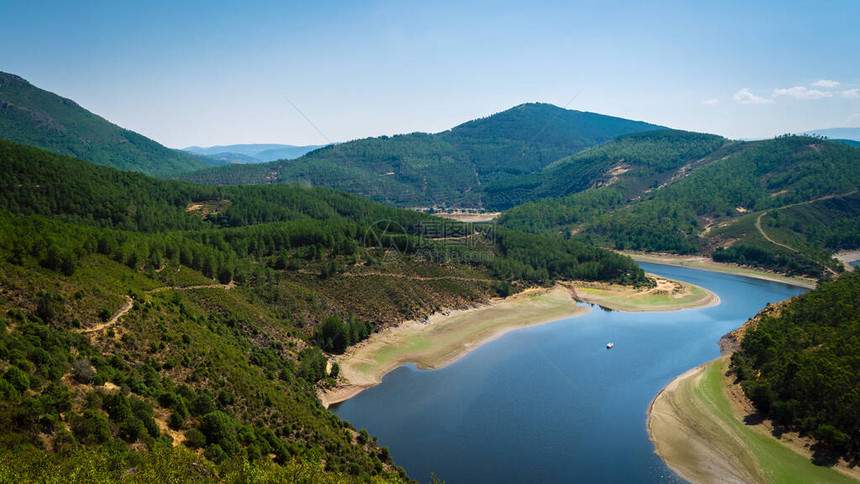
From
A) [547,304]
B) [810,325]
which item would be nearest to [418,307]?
[547,304]

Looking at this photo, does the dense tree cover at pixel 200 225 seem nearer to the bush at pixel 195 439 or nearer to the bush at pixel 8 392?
the bush at pixel 8 392

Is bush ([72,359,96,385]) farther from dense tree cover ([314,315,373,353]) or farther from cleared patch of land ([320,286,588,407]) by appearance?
dense tree cover ([314,315,373,353])

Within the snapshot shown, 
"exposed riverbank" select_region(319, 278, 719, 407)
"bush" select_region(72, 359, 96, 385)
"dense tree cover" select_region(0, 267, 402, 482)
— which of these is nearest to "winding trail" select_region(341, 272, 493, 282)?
"exposed riverbank" select_region(319, 278, 719, 407)

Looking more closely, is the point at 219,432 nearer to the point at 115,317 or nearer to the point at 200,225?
the point at 115,317

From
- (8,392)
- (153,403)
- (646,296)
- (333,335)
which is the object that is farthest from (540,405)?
(646,296)

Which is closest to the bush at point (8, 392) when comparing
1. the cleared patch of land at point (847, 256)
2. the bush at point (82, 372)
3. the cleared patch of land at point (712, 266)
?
the bush at point (82, 372)
